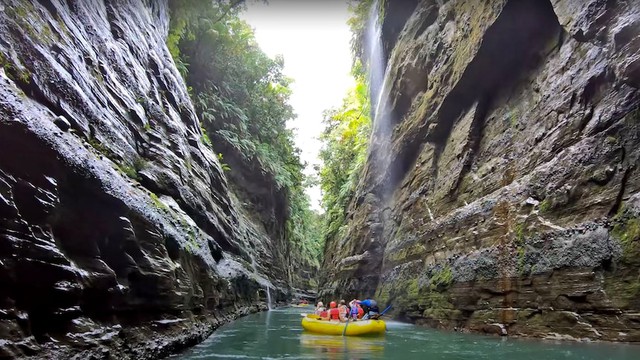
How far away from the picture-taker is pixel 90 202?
5.26 m

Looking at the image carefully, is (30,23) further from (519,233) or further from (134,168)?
(519,233)

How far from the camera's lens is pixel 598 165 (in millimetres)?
7168

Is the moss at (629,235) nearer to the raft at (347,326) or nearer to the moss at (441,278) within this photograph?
the moss at (441,278)

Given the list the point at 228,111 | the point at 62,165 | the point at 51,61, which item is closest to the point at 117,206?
the point at 62,165

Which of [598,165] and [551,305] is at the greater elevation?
[598,165]

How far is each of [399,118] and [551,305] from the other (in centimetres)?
1143

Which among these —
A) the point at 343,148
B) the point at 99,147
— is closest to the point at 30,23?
the point at 99,147

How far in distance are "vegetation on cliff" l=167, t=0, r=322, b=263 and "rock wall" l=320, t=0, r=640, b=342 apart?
9.59 meters

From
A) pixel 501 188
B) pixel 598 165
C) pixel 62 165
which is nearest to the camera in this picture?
pixel 62 165

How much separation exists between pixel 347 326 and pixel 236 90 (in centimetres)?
1857

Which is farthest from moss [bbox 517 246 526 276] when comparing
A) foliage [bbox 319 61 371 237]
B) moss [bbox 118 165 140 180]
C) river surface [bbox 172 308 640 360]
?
foliage [bbox 319 61 371 237]

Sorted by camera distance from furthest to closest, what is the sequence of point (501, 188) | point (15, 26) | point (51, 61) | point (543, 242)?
point (501, 188)
point (543, 242)
point (51, 61)
point (15, 26)

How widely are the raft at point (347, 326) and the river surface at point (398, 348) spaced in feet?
0.92

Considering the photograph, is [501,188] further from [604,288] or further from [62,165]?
[62,165]
